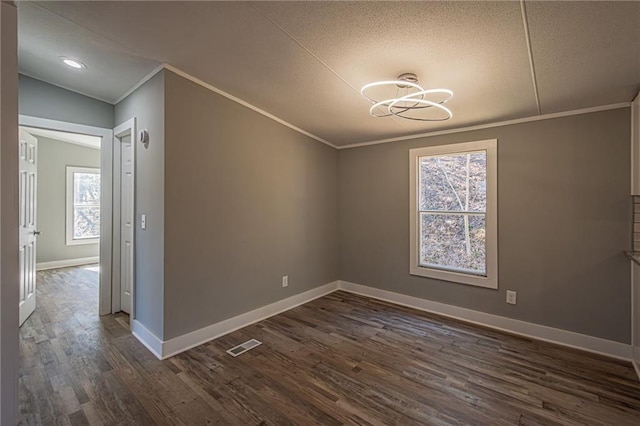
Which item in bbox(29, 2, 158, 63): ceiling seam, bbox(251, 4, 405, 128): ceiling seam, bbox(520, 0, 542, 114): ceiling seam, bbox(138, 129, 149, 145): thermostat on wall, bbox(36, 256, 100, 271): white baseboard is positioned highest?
bbox(29, 2, 158, 63): ceiling seam

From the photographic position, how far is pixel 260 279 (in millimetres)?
3289

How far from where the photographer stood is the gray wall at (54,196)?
5.68 m

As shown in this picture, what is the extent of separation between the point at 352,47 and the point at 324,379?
7.94ft

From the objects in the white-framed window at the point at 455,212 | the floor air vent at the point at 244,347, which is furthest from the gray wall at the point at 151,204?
the white-framed window at the point at 455,212

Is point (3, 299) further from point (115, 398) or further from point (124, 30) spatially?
point (124, 30)

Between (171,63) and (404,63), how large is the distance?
189 cm

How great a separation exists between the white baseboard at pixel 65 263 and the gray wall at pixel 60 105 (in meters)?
4.30

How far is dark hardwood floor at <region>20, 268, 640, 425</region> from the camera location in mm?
1797

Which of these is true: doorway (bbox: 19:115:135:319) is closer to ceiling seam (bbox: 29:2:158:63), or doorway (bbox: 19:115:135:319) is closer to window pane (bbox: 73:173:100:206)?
ceiling seam (bbox: 29:2:158:63)

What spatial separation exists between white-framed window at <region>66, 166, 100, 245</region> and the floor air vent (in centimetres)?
574

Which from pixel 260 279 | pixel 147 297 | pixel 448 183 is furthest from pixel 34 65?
pixel 448 183

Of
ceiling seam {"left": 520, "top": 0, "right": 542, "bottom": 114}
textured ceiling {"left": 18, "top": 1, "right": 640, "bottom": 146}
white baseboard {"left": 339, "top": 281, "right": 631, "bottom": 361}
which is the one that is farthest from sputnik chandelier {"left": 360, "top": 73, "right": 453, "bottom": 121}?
white baseboard {"left": 339, "top": 281, "right": 631, "bottom": 361}

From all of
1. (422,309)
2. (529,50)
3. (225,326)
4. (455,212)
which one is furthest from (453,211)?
(225,326)

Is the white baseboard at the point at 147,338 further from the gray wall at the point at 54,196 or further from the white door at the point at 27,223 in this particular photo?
the gray wall at the point at 54,196
